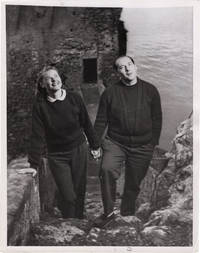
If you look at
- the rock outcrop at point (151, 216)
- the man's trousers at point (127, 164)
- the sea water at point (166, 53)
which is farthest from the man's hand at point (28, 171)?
the sea water at point (166, 53)

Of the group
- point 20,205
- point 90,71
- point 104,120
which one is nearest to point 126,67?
point 90,71

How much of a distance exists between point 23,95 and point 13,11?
1.33 feet

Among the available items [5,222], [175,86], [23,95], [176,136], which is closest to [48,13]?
[23,95]

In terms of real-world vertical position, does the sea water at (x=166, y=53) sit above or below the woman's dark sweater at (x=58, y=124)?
above

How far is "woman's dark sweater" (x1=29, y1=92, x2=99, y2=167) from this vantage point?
6.73ft

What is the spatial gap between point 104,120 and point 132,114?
14 centimetres

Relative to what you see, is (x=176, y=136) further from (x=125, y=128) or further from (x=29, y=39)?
(x=29, y=39)

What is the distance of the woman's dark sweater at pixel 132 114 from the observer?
6.77ft

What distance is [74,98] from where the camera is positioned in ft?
6.76

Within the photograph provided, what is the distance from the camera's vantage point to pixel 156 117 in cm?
206

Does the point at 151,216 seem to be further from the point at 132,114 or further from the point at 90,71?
the point at 90,71

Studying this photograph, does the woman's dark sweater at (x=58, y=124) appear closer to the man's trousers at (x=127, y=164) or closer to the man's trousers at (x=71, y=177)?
the man's trousers at (x=71, y=177)

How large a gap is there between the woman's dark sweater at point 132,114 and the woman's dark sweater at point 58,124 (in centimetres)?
Result: 9

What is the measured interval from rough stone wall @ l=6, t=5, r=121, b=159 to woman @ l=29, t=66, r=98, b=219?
0.13 ft
